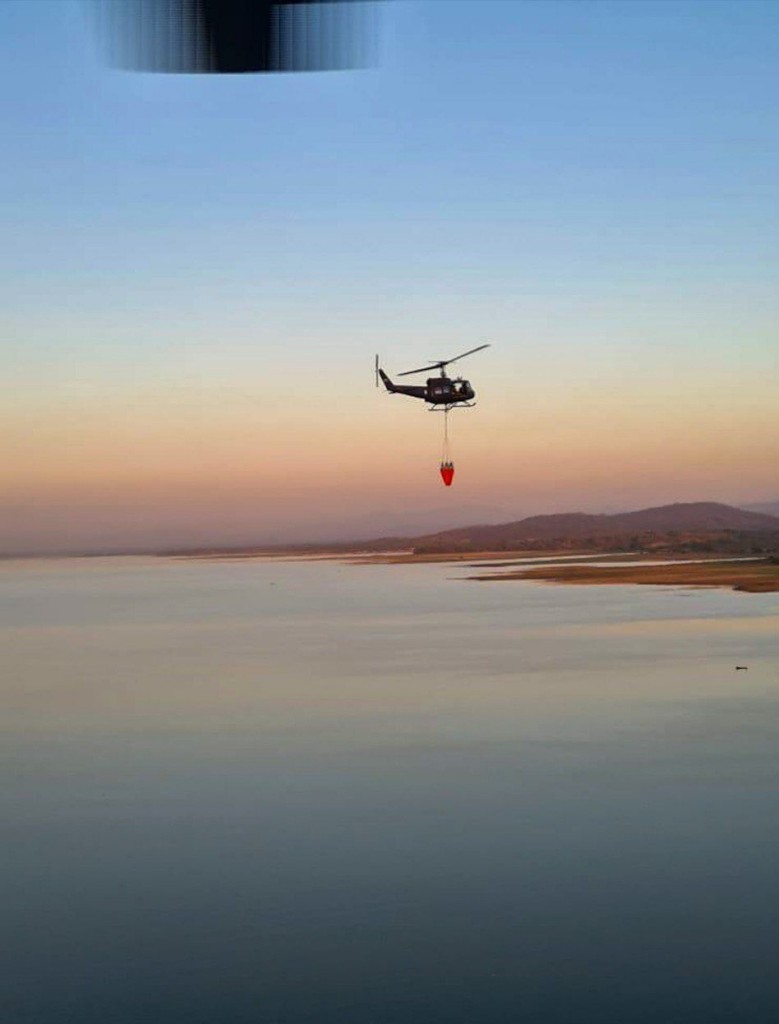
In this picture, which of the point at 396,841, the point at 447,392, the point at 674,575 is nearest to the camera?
the point at 396,841

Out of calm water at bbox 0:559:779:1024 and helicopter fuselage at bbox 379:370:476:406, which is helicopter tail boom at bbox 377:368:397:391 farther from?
calm water at bbox 0:559:779:1024

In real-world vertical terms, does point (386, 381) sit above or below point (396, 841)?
above

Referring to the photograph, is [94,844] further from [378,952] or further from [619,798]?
[619,798]

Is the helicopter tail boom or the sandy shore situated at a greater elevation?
the helicopter tail boom

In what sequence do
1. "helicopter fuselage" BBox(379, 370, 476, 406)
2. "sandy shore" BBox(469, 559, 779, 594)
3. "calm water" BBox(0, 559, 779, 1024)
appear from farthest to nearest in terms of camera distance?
"sandy shore" BBox(469, 559, 779, 594)
"helicopter fuselage" BBox(379, 370, 476, 406)
"calm water" BBox(0, 559, 779, 1024)

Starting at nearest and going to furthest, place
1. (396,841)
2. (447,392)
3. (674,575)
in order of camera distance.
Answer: (396,841), (447,392), (674,575)

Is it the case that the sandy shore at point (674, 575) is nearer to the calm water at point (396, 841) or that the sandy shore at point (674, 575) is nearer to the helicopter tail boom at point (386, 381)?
the helicopter tail boom at point (386, 381)

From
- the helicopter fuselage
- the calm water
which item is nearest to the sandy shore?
the helicopter fuselage

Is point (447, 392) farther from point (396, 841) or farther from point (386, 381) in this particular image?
point (396, 841)

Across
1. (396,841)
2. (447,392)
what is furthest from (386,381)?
(396,841)

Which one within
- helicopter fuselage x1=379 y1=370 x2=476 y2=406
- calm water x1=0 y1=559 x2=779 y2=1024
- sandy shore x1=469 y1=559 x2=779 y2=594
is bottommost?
calm water x1=0 y1=559 x2=779 y2=1024
